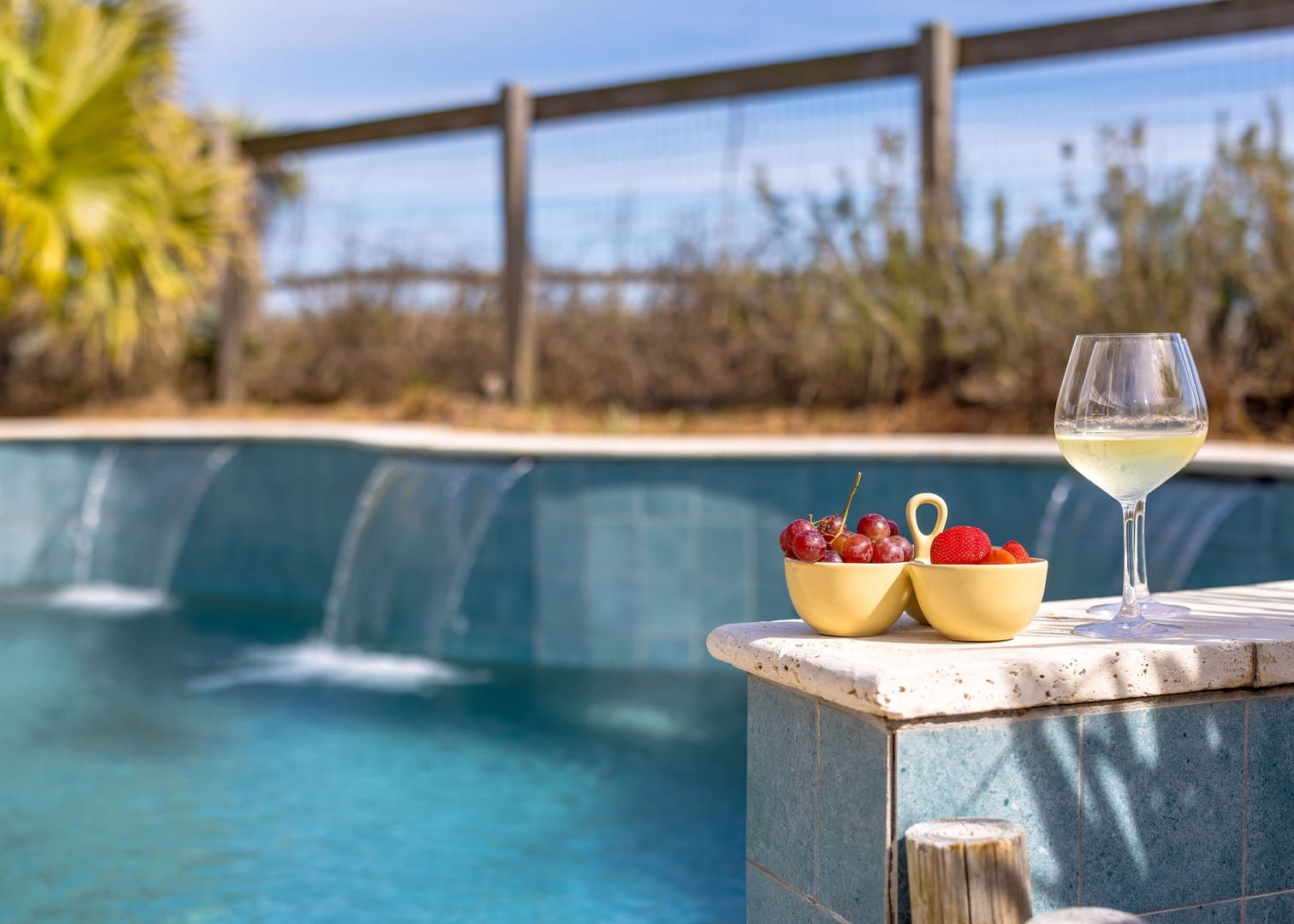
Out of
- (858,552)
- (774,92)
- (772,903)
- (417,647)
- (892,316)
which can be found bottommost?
(417,647)

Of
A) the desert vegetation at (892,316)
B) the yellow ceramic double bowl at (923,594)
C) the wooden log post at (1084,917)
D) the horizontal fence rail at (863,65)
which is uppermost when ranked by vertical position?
the horizontal fence rail at (863,65)

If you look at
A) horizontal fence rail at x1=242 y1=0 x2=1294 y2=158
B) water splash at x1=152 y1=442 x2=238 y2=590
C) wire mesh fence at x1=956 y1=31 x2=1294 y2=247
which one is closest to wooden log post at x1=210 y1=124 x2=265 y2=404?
horizontal fence rail at x1=242 y1=0 x2=1294 y2=158

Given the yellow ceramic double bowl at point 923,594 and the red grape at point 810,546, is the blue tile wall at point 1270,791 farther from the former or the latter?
the red grape at point 810,546

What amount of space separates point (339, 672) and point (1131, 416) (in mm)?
3995

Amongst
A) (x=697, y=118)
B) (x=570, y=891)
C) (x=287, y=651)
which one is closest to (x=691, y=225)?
(x=697, y=118)

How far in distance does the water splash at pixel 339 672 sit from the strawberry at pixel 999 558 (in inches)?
138

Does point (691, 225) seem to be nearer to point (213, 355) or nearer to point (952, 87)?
point (952, 87)

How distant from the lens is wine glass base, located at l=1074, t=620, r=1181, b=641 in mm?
1429

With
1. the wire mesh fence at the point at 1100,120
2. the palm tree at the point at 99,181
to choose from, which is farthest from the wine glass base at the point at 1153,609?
the palm tree at the point at 99,181

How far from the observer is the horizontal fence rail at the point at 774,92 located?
5.82 meters

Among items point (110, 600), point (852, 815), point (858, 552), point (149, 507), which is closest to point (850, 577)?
point (858, 552)

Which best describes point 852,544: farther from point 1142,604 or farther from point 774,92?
point 774,92

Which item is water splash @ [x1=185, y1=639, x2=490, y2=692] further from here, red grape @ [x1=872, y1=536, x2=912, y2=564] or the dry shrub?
red grape @ [x1=872, y1=536, x2=912, y2=564]

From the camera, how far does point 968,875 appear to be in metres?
1.23
